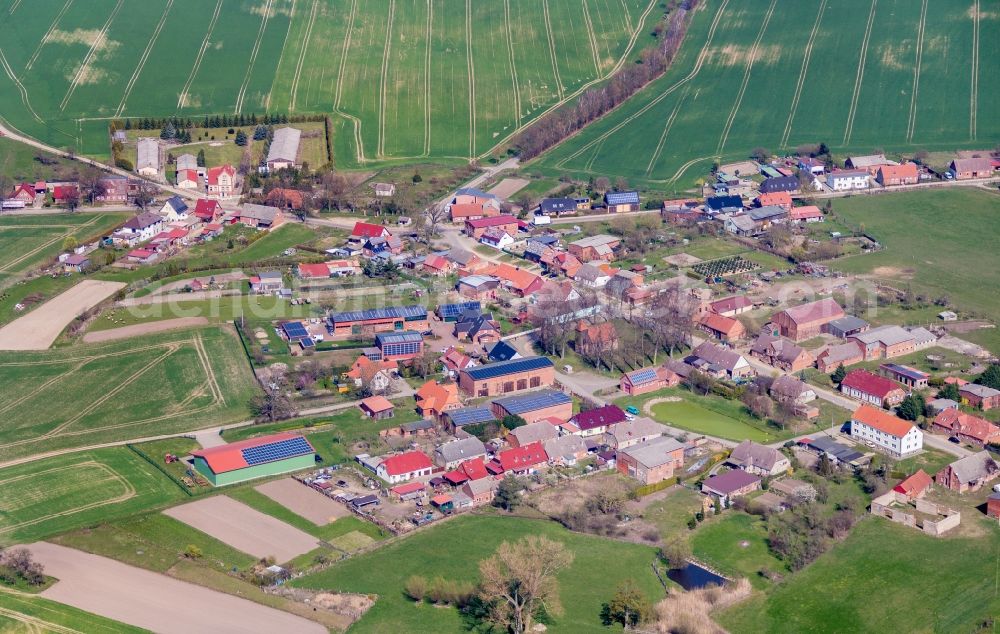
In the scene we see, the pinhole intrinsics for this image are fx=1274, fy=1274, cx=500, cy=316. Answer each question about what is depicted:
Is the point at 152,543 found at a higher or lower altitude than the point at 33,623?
higher

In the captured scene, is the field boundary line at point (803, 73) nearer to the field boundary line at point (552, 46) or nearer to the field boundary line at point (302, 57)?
the field boundary line at point (552, 46)

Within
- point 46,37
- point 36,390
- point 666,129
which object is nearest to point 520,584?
point 36,390

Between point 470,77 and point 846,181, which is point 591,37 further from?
point 846,181

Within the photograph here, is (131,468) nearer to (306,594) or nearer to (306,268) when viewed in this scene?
(306,594)

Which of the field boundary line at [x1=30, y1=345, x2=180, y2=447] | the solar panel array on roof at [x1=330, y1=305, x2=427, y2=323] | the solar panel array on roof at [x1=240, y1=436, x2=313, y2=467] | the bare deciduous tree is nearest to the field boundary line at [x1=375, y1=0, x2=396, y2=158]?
the solar panel array on roof at [x1=330, y1=305, x2=427, y2=323]

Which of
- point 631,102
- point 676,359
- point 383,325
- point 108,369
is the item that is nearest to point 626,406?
point 676,359

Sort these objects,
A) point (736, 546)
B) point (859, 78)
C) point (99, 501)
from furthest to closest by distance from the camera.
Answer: point (859, 78), point (99, 501), point (736, 546)
